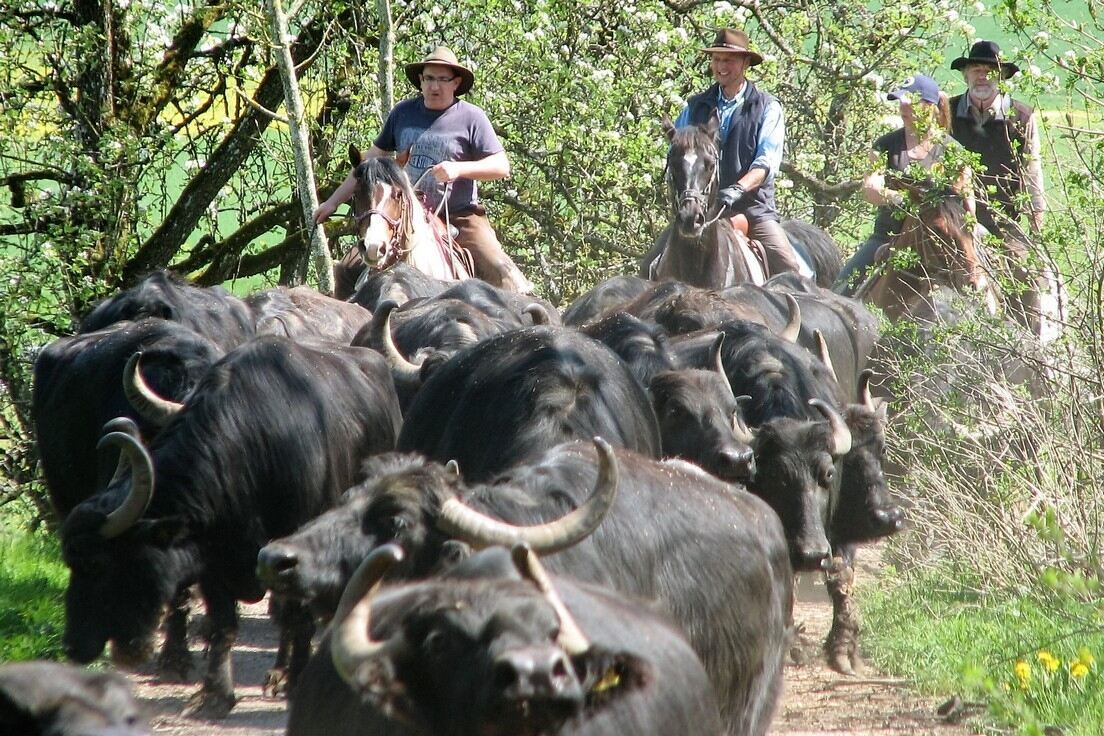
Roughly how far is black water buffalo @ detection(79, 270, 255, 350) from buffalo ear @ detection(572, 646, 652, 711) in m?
6.72

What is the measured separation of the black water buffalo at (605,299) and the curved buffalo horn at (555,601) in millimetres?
7372

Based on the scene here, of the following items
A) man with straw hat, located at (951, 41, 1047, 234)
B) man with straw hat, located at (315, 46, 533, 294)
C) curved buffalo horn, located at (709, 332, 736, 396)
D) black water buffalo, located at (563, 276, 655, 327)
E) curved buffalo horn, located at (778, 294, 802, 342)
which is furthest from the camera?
man with straw hat, located at (315, 46, 533, 294)

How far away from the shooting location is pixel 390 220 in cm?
1165

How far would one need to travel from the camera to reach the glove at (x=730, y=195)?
1311 cm

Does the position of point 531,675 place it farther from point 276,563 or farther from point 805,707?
point 805,707

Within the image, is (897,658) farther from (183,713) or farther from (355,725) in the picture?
(355,725)

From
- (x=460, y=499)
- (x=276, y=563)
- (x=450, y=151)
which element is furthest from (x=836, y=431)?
(x=450, y=151)

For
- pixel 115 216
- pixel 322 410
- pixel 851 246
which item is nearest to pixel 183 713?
pixel 322 410

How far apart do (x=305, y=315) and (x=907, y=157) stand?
5053mm

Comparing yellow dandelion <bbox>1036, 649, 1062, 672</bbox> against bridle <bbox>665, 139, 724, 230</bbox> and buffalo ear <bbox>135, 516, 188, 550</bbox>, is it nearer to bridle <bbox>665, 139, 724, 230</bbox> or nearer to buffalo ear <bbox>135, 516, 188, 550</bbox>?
buffalo ear <bbox>135, 516, 188, 550</bbox>

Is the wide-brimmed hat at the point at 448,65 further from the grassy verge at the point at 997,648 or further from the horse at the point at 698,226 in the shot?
the grassy verge at the point at 997,648

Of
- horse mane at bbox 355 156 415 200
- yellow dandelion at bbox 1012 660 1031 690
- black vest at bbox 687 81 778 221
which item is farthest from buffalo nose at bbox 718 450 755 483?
black vest at bbox 687 81 778 221

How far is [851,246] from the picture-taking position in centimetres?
1908

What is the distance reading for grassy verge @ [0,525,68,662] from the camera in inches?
299
